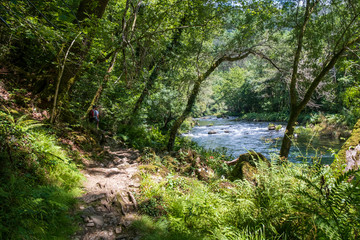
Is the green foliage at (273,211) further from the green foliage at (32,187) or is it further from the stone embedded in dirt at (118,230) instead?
the green foliage at (32,187)

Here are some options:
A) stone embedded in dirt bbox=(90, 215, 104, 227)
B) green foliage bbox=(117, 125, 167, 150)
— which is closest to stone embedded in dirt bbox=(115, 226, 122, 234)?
stone embedded in dirt bbox=(90, 215, 104, 227)

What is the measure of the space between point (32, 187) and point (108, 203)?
4.07ft

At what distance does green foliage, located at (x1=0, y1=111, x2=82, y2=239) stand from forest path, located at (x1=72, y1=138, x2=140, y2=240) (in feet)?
0.77

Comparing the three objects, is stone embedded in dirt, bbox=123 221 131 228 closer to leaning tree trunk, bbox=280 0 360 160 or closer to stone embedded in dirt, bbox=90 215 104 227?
stone embedded in dirt, bbox=90 215 104 227

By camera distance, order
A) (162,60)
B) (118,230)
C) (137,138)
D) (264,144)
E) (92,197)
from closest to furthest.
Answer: (118,230)
(92,197)
(264,144)
(137,138)
(162,60)

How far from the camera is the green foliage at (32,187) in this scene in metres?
2.00

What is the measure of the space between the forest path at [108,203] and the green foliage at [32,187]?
0.24 metres

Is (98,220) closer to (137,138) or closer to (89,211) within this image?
(89,211)

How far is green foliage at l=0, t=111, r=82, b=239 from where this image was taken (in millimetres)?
2004

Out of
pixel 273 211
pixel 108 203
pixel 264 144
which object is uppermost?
pixel 264 144

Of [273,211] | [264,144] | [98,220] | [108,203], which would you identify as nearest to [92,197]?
[108,203]

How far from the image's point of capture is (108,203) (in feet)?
11.2

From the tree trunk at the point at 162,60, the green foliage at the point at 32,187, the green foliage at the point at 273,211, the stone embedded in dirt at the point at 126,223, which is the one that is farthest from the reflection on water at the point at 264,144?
the tree trunk at the point at 162,60

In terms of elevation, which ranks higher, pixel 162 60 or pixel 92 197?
pixel 162 60
